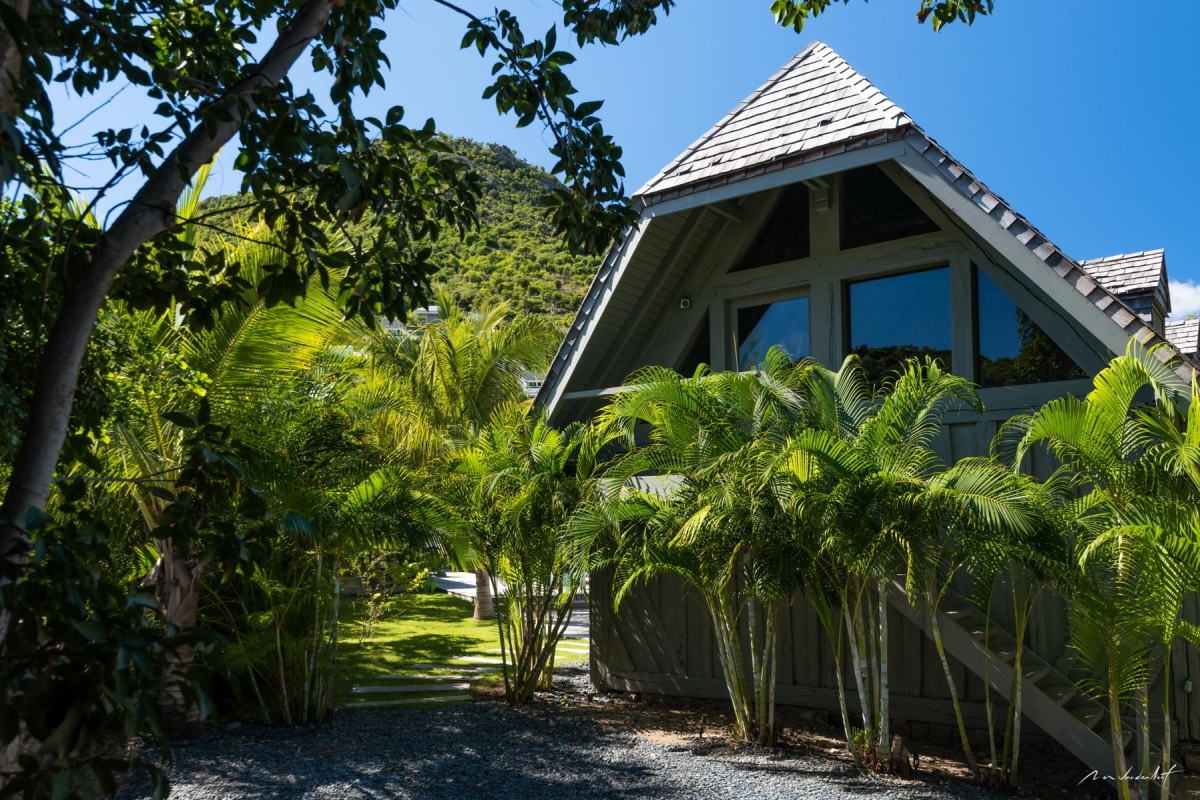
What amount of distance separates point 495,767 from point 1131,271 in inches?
329

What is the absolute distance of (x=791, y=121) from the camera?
Result: 30.1ft

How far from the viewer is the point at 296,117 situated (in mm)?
2707

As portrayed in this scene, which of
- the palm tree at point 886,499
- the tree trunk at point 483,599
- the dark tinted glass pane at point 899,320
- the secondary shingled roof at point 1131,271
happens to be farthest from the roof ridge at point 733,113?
the tree trunk at point 483,599

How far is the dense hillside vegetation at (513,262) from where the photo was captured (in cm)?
3841

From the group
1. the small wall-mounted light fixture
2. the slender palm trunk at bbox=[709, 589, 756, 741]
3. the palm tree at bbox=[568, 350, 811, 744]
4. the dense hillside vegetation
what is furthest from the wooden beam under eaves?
the dense hillside vegetation

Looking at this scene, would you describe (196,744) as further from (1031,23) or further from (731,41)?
(1031,23)

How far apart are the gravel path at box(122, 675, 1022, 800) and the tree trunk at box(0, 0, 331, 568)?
5.20 m

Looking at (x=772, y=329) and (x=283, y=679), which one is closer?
(x=283, y=679)

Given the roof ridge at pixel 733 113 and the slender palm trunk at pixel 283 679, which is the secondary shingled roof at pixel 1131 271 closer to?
the roof ridge at pixel 733 113

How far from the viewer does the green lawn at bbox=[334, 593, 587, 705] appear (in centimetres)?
1142

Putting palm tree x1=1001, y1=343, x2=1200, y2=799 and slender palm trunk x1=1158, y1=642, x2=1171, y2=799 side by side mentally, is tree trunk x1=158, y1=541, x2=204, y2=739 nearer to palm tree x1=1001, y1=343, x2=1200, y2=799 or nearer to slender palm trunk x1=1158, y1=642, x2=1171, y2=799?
palm tree x1=1001, y1=343, x2=1200, y2=799

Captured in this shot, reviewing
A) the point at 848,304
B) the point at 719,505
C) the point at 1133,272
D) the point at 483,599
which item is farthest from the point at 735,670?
the point at 483,599

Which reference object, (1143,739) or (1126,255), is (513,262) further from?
(1143,739)

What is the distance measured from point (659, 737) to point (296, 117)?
23.7 ft
